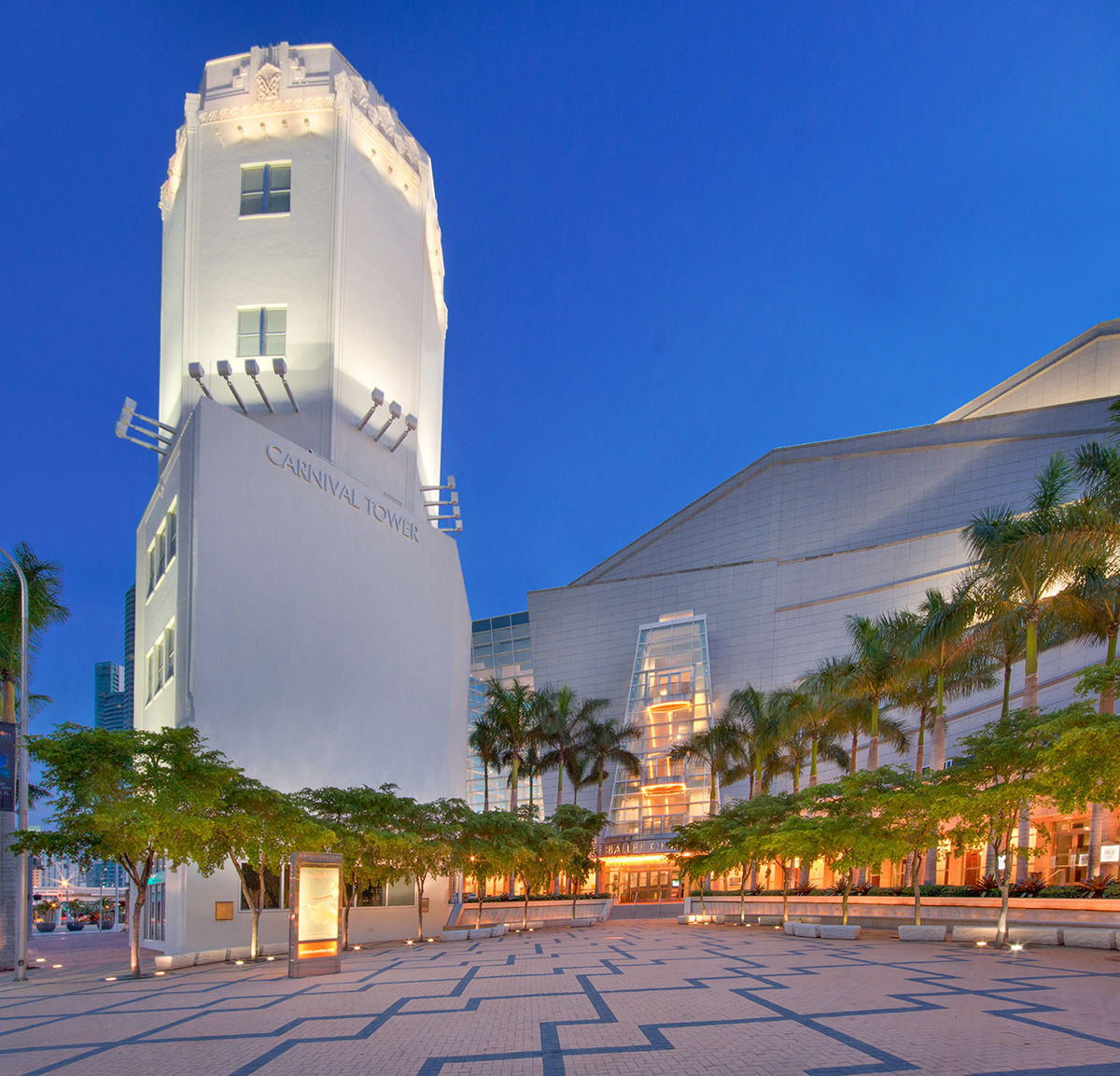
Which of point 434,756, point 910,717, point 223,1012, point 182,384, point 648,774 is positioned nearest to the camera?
point 223,1012

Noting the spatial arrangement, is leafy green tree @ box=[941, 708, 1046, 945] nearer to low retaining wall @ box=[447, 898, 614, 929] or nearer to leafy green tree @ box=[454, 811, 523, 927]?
leafy green tree @ box=[454, 811, 523, 927]

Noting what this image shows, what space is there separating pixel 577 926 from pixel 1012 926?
26.6m

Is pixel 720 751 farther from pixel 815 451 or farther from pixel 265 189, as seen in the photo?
pixel 265 189

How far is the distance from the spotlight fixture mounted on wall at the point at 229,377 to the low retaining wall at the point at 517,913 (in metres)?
25.5

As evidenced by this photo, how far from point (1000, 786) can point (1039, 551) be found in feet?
23.4

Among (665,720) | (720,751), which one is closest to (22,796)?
(720,751)

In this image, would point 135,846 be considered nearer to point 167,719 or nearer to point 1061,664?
point 167,719

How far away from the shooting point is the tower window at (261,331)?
4119 centimetres

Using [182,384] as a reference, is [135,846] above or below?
below

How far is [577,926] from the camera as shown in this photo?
47688 mm

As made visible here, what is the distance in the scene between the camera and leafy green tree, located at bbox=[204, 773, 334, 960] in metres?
23.9

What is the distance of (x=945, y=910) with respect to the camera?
100 feet

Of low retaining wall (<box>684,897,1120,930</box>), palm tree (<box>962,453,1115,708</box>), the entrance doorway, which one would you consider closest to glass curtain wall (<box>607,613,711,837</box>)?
the entrance doorway

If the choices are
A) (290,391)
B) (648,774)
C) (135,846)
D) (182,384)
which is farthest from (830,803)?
(648,774)
